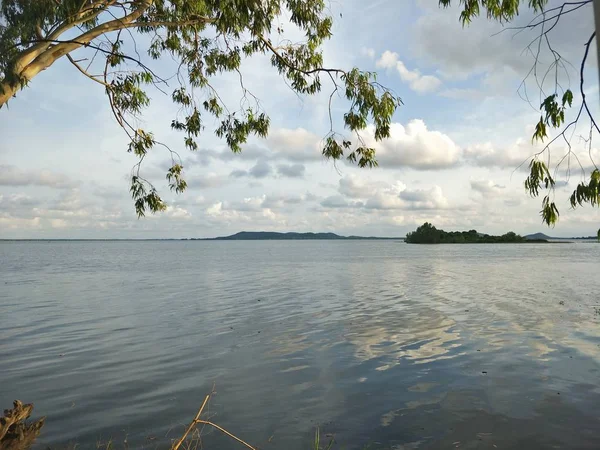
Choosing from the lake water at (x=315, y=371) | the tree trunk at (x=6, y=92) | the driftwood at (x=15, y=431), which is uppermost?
the tree trunk at (x=6, y=92)

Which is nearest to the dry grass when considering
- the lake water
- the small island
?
the lake water

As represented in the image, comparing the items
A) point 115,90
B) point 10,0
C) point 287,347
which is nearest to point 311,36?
point 115,90

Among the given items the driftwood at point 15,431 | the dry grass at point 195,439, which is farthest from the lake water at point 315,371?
the driftwood at point 15,431

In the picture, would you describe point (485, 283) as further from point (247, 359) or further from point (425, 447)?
point (425, 447)

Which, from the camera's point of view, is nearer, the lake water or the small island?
Result: the lake water

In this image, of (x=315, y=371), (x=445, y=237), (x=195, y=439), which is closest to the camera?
(x=195, y=439)

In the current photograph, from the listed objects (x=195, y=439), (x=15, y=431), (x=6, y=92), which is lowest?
(x=195, y=439)

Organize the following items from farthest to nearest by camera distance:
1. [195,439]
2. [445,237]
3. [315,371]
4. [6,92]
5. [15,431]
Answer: [445,237]
[315,371]
[6,92]
[195,439]
[15,431]

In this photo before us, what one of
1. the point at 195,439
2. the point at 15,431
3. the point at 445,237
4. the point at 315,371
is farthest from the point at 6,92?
the point at 445,237

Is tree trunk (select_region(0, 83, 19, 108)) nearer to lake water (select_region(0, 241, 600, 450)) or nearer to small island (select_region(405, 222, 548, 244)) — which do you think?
lake water (select_region(0, 241, 600, 450))

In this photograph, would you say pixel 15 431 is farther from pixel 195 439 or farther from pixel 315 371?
pixel 315 371

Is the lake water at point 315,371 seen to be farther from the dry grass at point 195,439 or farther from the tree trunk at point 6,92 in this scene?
the tree trunk at point 6,92

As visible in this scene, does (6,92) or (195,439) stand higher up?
(6,92)

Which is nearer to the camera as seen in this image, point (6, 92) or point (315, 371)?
point (6, 92)
